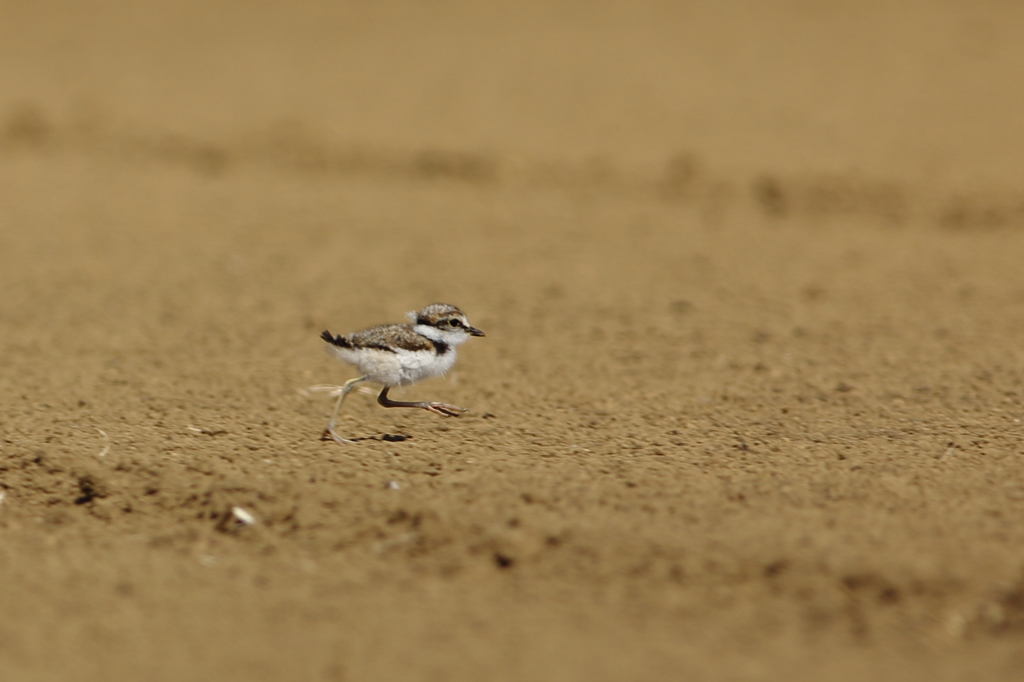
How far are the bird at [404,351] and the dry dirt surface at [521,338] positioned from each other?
0.69 ft

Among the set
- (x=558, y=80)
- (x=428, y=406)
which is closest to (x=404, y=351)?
(x=428, y=406)

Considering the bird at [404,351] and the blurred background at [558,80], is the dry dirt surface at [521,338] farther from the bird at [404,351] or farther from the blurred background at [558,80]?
the bird at [404,351]

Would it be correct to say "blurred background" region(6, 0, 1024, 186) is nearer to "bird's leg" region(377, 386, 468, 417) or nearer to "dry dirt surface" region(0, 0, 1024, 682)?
"dry dirt surface" region(0, 0, 1024, 682)

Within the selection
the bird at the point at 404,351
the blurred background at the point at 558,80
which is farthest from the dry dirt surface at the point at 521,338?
the bird at the point at 404,351

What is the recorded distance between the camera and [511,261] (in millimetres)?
9844

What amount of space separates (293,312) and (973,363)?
4.53 m

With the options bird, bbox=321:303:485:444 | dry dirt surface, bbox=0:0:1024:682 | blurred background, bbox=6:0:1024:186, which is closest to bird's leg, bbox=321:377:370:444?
bird, bbox=321:303:485:444

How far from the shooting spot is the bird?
568 centimetres

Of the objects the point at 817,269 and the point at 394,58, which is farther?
the point at 394,58

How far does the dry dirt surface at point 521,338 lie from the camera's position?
427cm

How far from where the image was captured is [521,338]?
25.6ft

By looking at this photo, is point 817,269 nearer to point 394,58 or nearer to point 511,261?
point 511,261

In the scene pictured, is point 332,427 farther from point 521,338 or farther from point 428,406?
point 521,338

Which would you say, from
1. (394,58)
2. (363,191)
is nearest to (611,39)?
(394,58)
